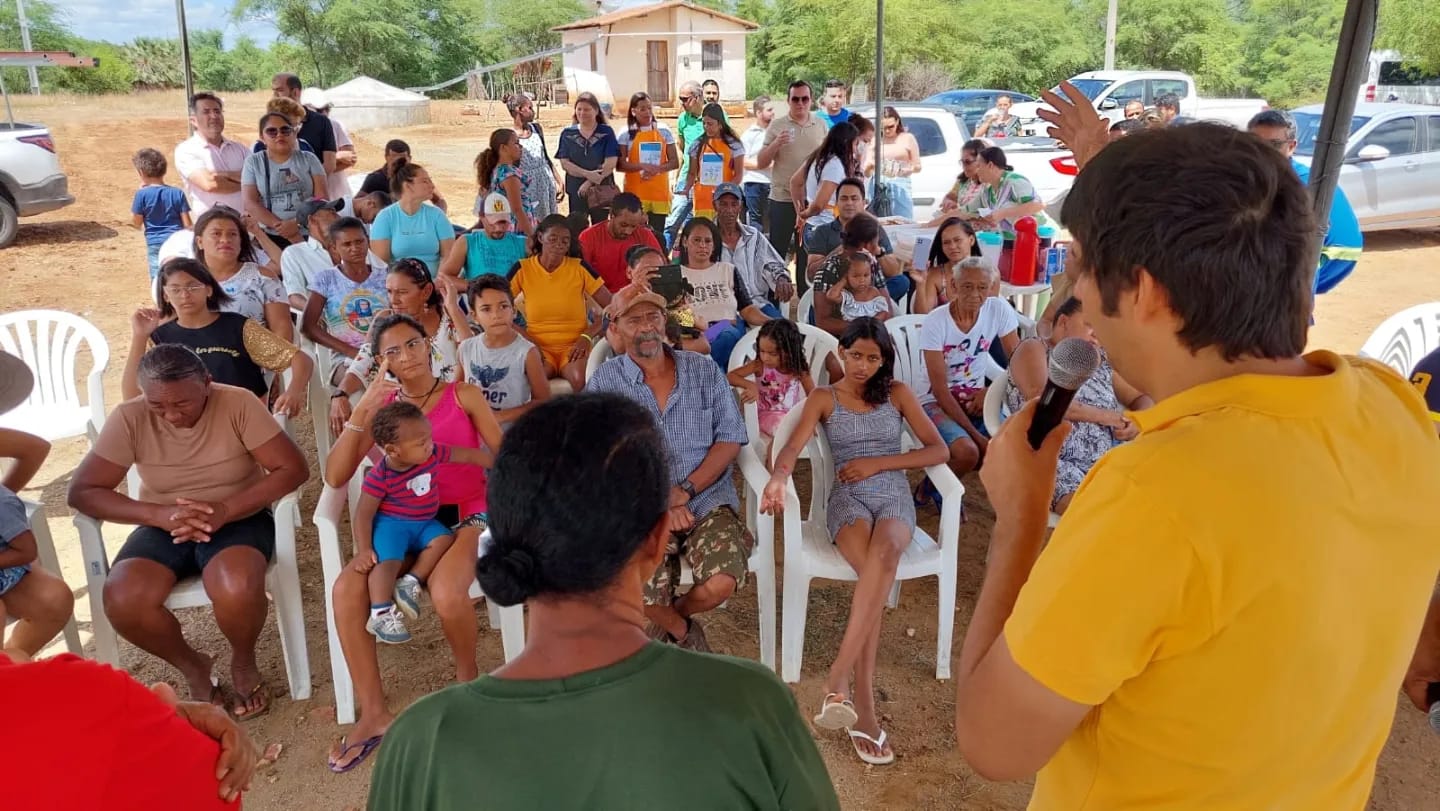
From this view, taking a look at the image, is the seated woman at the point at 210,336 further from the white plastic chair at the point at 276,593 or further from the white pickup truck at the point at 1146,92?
the white pickup truck at the point at 1146,92

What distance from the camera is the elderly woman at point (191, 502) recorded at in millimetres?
3008

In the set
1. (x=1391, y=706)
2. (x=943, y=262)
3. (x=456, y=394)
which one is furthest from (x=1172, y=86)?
(x=1391, y=706)

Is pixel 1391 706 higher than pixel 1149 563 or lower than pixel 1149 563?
lower

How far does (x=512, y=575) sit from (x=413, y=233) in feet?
15.6

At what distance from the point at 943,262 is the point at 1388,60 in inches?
928

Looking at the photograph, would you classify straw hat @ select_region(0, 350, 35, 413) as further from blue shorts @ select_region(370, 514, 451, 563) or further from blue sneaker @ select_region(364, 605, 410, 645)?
blue sneaker @ select_region(364, 605, 410, 645)

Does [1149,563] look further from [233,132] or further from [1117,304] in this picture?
[233,132]

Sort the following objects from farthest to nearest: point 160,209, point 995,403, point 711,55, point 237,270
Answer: point 711,55 → point 160,209 → point 237,270 → point 995,403

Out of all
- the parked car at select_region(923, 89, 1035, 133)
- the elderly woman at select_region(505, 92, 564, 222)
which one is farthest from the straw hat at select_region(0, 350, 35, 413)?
the parked car at select_region(923, 89, 1035, 133)

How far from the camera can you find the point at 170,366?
301 cm

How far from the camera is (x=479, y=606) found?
12.4ft

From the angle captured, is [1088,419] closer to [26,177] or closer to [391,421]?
[391,421]

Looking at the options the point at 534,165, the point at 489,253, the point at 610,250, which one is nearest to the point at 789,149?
the point at 534,165

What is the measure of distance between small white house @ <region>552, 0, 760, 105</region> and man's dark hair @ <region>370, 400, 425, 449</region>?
30.1m
